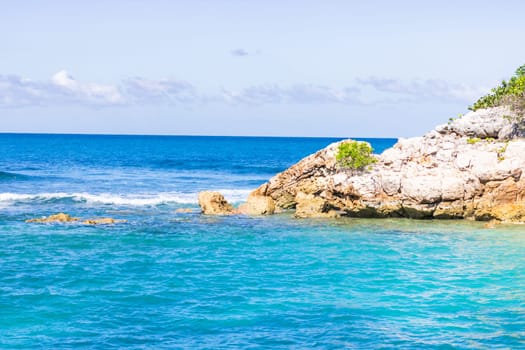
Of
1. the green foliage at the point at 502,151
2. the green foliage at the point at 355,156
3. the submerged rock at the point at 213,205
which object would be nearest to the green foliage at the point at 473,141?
the green foliage at the point at 502,151

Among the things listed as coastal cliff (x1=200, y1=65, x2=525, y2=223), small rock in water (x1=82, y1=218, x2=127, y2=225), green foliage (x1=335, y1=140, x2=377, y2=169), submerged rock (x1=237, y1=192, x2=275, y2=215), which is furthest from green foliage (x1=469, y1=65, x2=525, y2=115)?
small rock in water (x1=82, y1=218, x2=127, y2=225)

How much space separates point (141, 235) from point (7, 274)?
940 cm

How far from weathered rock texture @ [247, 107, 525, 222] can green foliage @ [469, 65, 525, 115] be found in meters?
0.60

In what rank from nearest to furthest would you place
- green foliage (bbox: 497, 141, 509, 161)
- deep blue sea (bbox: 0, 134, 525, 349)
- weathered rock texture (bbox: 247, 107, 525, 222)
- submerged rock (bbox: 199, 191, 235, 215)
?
1. deep blue sea (bbox: 0, 134, 525, 349)
2. weathered rock texture (bbox: 247, 107, 525, 222)
3. green foliage (bbox: 497, 141, 509, 161)
4. submerged rock (bbox: 199, 191, 235, 215)

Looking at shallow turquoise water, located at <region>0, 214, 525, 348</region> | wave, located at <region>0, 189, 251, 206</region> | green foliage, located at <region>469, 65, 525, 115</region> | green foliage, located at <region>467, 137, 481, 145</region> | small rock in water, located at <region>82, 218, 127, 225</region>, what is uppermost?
green foliage, located at <region>469, 65, 525, 115</region>

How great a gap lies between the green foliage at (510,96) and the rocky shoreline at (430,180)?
0.58 metres

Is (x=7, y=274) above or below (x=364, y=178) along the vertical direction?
below

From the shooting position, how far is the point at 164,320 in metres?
19.3

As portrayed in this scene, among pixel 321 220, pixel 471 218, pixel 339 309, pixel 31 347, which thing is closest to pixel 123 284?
pixel 31 347

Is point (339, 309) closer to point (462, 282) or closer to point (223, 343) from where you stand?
point (223, 343)

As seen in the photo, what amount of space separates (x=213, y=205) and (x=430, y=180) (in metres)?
14.1

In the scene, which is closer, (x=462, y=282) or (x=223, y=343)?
(x=223, y=343)

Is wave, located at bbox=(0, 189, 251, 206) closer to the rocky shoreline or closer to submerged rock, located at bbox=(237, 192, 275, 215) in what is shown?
submerged rock, located at bbox=(237, 192, 275, 215)

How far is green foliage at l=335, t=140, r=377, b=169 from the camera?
38.6 metres
